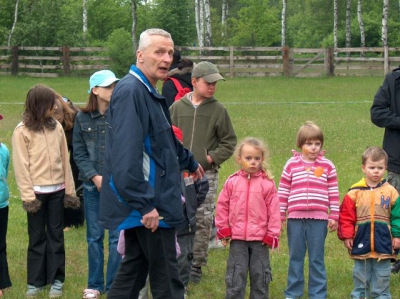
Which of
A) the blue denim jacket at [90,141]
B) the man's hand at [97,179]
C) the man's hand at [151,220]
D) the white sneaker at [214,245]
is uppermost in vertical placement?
the blue denim jacket at [90,141]

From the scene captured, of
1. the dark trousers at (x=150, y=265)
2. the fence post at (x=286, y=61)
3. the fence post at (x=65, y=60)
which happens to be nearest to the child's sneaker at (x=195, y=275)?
the dark trousers at (x=150, y=265)

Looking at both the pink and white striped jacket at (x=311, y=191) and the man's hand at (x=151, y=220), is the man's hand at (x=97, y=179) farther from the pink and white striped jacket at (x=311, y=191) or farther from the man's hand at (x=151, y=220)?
the man's hand at (x=151, y=220)

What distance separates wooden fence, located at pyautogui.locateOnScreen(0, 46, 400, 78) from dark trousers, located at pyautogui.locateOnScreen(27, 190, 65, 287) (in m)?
31.9

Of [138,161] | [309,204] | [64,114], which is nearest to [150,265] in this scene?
[138,161]

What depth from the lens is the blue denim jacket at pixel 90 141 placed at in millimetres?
6844

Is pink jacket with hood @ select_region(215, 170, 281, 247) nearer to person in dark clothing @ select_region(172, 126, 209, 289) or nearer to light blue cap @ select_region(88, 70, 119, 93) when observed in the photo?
person in dark clothing @ select_region(172, 126, 209, 289)

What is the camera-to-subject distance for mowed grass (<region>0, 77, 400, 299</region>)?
24.4 feet

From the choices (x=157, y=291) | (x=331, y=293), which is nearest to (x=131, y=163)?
(x=157, y=291)

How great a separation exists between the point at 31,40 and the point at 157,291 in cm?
3841

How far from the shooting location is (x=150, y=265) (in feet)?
16.8

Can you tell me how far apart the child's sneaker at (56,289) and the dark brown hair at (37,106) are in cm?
129

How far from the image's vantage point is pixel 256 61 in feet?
135

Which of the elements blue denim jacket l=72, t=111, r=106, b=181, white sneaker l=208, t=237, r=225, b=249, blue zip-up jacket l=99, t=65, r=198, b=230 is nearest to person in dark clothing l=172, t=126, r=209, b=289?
blue denim jacket l=72, t=111, r=106, b=181

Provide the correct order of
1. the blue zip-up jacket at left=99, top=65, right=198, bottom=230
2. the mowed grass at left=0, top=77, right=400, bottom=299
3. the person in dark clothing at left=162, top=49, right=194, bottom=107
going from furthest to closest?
1. the person in dark clothing at left=162, top=49, right=194, bottom=107
2. the mowed grass at left=0, top=77, right=400, bottom=299
3. the blue zip-up jacket at left=99, top=65, right=198, bottom=230
